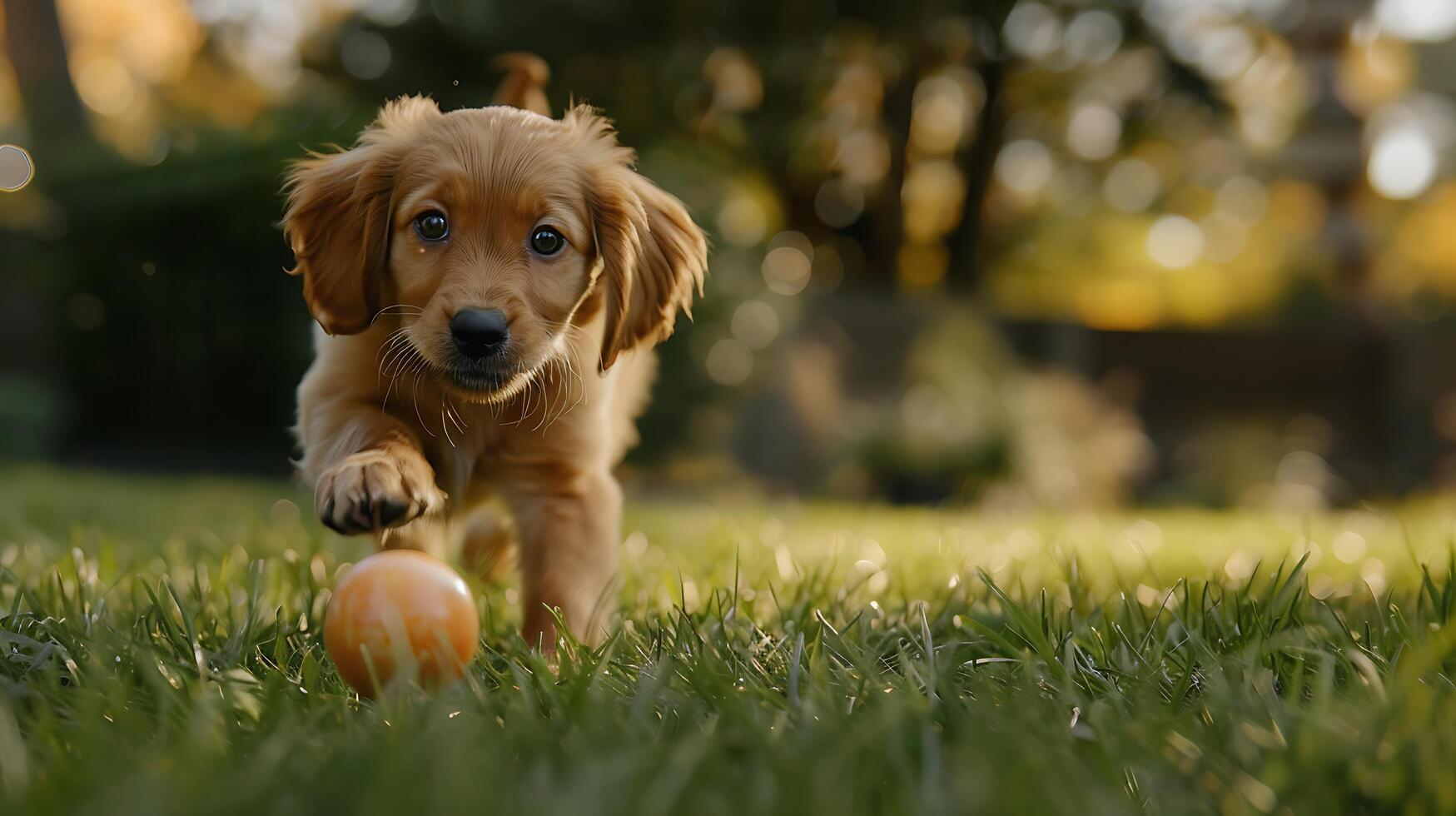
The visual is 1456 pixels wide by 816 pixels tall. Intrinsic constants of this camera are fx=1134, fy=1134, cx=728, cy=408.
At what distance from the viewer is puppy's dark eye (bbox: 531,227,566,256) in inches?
79.9

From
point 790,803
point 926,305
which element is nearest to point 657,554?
point 790,803

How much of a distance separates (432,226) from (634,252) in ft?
1.31

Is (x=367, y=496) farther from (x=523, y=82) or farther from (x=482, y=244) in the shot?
(x=523, y=82)

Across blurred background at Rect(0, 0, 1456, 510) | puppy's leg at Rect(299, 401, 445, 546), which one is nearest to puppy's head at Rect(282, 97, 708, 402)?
puppy's leg at Rect(299, 401, 445, 546)

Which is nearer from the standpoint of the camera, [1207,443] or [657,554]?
[657,554]

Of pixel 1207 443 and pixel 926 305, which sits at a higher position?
pixel 926 305

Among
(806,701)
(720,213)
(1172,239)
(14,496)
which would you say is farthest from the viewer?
(1172,239)

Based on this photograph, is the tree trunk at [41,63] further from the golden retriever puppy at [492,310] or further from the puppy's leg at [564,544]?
the puppy's leg at [564,544]

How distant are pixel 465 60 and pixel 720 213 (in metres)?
2.56

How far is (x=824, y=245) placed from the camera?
41.2ft

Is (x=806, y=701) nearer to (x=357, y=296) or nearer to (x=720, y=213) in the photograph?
(x=357, y=296)

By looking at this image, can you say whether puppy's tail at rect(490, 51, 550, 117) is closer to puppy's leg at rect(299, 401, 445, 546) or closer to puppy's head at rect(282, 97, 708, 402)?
puppy's head at rect(282, 97, 708, 402)

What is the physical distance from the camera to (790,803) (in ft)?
3.41

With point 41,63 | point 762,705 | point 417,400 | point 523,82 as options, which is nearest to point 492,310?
point 417,400
